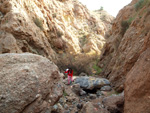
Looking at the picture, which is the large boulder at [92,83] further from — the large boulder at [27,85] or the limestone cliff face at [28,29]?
the limestone cliff face at [28,29]

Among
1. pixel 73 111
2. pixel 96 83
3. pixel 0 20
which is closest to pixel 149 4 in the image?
pixel 96 83

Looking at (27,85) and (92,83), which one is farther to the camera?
(92,83)

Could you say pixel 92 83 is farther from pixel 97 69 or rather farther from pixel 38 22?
pixel 38 22

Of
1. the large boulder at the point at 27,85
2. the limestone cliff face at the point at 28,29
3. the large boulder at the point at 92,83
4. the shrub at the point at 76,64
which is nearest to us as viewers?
the large boulder at the point at 27,85

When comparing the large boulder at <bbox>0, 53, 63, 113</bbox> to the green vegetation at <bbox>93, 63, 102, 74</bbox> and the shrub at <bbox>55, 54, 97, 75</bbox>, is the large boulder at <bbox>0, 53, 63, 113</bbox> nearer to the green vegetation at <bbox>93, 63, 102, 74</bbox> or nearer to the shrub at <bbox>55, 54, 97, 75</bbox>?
the shrub at <bbox>55, 54, 97, 75</bbox>

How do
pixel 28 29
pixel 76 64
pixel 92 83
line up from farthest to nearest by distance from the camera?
pixel 76 64 < pixel 28 29 < pixel 92 83

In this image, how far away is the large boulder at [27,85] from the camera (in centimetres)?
223

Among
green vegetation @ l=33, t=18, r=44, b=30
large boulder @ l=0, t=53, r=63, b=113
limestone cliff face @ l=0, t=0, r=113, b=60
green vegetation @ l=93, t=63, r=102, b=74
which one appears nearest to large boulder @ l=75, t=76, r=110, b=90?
large boulder @ l=0, t=53, r=63, b=113

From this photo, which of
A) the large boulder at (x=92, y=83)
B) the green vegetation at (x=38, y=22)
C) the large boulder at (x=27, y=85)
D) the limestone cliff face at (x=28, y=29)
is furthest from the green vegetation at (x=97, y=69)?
the large boulder at (x=27, y=85)

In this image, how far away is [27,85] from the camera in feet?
8.11

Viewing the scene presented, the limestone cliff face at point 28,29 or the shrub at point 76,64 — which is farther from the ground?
the limestone cliff face at point 28,29

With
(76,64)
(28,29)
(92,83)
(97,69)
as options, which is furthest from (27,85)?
(97,69)

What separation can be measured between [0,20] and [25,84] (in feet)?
22.7

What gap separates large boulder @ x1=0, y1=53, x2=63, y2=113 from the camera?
2232mm
